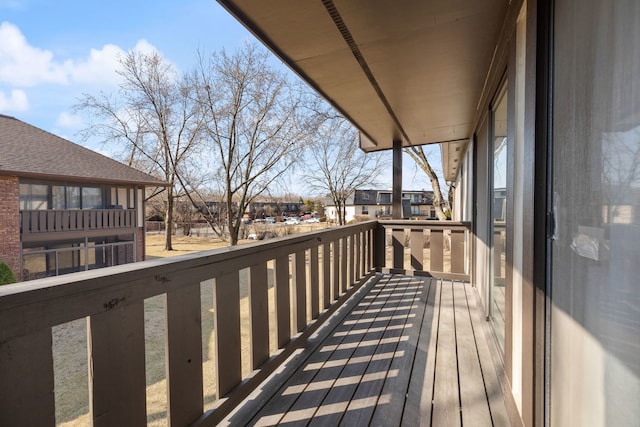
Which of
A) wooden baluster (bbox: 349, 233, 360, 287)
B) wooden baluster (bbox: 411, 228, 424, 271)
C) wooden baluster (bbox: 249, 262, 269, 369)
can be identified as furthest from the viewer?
wooden baluster (bbox: 411, 228, 424, 271)

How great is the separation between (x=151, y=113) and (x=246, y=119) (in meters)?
5.06

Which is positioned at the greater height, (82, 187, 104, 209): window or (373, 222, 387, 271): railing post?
(82, 187, 104, 209): window

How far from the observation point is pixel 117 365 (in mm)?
1109

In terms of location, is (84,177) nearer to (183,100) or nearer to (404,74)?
(183,100)

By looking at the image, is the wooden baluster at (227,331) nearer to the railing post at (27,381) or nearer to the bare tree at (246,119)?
the railing post at (27,381)

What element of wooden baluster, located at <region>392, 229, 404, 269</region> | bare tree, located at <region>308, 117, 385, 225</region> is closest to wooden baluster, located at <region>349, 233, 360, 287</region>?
wooden baluster, located at <region>392, 229, 404, 269</region>

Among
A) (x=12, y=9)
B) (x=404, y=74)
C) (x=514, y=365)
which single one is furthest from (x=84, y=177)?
(x=514, y=365)

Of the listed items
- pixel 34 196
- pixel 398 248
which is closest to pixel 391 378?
pixel 398 248

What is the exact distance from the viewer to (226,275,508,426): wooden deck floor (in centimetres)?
171

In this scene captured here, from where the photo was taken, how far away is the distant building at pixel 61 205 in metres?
11.4

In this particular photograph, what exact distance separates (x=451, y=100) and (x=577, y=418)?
296cm

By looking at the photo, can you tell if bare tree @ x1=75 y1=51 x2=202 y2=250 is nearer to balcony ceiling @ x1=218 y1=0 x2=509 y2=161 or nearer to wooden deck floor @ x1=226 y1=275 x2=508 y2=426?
balcony ceiling @ x1=218 y1=0 x2=509 y2=161

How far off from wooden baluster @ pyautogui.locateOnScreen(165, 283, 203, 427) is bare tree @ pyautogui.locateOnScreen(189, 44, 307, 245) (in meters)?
12.1

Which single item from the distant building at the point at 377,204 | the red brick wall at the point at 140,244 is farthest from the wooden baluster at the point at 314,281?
the distant building at the point at 377,204
